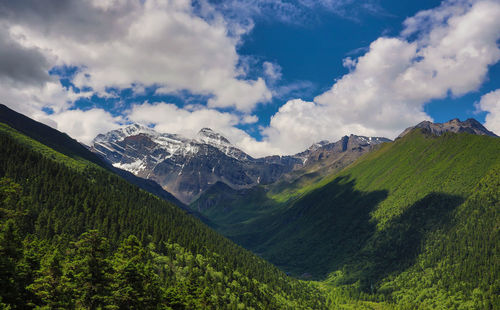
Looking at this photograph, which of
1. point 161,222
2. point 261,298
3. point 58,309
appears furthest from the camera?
point 161,222

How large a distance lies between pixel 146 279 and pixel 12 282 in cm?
1987

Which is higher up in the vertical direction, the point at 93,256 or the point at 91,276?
the point at 93,256

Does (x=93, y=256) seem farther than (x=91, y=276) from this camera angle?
Yes

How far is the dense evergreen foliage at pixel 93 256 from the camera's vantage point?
162 feet

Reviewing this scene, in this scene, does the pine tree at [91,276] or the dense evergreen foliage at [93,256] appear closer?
the pine tree at [91,276]

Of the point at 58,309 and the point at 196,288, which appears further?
the point at 196,288

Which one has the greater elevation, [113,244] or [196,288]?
[196,288]

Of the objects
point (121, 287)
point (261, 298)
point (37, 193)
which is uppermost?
point (121, 287)

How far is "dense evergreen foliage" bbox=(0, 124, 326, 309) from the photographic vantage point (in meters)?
49.5

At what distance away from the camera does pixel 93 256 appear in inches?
1996

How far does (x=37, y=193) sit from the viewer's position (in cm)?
15375

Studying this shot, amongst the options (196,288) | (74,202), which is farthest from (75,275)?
(74,202)

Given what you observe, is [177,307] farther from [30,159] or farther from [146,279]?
[30,159]

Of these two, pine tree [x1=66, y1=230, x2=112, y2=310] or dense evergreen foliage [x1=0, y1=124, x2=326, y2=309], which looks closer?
pine tree [x1=66, y1=230, x2=112, y2=310]
